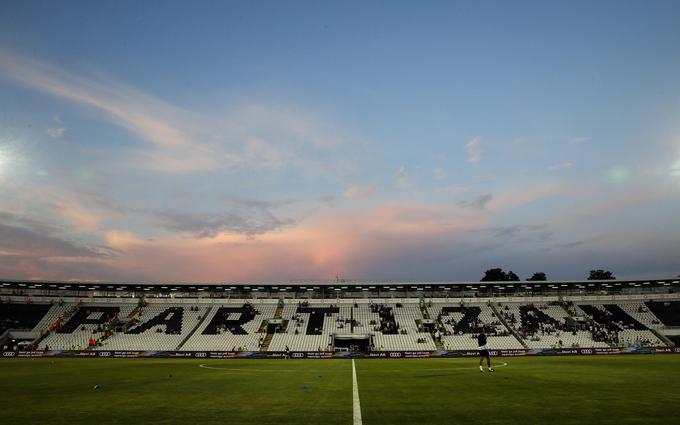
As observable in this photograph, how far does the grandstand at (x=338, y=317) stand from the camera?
6322cm

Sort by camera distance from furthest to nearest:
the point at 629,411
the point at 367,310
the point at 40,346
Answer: the point at 367,310 < the point at 40,346 < the point at 629,411

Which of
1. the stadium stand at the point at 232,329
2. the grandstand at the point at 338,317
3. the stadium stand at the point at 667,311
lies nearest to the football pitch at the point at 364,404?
the grandstand at the point at 338,317

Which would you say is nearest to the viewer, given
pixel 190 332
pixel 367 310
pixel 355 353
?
pixel 355 353

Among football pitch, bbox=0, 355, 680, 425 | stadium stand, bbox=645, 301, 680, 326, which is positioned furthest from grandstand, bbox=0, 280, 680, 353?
football pitch, bbox=0, 355, 680, 425

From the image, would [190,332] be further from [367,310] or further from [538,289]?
[538,289]

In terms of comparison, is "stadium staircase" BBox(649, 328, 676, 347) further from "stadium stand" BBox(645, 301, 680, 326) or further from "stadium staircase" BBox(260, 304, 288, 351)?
"stadium staircase" BBox(260, 304, 288, 351)

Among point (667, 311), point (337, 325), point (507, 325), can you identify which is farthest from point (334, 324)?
point (667, 311)

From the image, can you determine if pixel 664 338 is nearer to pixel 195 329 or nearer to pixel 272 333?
pixel 272 333

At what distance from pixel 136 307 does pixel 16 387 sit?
214ft

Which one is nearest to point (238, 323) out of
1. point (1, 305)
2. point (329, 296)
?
point (329, 296)

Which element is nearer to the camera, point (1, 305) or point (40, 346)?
point (40, 346)

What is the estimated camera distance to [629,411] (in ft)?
31.7

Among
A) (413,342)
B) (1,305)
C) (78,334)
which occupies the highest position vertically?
(1,305)

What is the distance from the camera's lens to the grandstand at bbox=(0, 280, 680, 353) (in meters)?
63.2
